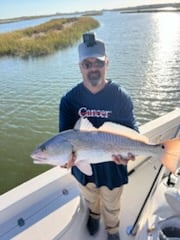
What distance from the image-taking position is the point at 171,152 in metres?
1.63

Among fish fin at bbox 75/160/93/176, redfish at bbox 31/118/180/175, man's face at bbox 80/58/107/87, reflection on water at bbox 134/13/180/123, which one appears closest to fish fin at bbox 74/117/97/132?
redfish at bbox 31/118/180/175

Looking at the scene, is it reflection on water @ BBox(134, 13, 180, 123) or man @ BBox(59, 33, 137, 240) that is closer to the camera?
man @ BBox(59, 33, 137, 240)

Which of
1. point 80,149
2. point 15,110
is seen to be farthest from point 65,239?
point 15,110

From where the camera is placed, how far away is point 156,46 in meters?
15.8

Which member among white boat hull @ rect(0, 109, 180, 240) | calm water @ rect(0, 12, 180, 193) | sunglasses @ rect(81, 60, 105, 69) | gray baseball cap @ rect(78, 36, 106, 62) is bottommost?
calm water @ rect(0, 12, 180, 193)

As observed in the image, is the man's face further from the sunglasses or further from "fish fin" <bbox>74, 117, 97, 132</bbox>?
"fish fin" <bbox>74, 117, 97, 132</bbox>

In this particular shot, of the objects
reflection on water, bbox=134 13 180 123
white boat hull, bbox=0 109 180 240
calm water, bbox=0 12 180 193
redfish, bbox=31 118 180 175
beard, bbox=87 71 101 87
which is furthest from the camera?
reflection on water, bbox=134 13 180 123

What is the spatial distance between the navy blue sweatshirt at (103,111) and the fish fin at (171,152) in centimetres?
30

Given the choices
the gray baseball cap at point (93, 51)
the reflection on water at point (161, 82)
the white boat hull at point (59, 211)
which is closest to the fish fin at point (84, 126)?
the gray baseball cap at point (93, 51)

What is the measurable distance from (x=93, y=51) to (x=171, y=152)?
68 cm

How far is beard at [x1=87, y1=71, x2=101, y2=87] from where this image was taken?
180 centimetres

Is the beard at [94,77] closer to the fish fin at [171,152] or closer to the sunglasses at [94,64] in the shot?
the sunglasses at [94,64]

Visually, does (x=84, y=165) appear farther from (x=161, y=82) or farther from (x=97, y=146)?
(x=161, y=82)

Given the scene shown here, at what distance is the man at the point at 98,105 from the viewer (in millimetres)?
1812
